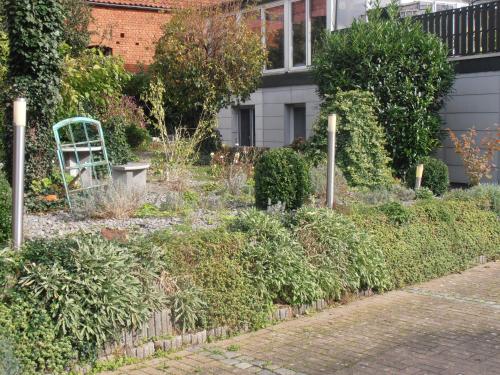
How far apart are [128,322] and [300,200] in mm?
4331

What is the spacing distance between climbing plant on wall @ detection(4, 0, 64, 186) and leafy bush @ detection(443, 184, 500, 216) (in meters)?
5.97

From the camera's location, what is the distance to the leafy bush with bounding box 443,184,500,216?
428 inches

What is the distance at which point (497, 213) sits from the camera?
35.9 ft

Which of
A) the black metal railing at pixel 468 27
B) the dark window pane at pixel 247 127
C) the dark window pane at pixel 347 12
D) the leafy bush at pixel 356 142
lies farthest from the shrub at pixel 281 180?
the dark window pane at pixel 247 127

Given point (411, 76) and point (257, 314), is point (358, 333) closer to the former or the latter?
point (257, 314)

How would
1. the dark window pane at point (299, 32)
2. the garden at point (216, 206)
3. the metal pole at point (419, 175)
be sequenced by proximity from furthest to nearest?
the dark window pane at point (299, 32) < the metal pole at point (419, 175) < the garden at point (216, 206)

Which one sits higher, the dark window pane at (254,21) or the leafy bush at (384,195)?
the dark window pane at (254,21)

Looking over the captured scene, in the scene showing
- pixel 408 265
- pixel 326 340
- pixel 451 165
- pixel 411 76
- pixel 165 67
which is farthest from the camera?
pixel 165 67

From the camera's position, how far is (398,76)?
14328 mm

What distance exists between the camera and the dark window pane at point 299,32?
64.4ft

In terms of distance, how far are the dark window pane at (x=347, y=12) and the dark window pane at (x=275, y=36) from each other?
6.48ft

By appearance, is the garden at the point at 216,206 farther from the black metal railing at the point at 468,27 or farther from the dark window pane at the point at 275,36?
the dark window pane at the point at 275,36

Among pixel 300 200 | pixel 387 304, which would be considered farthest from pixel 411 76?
pixel 387 304

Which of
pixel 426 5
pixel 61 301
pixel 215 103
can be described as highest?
pixel 426 5
